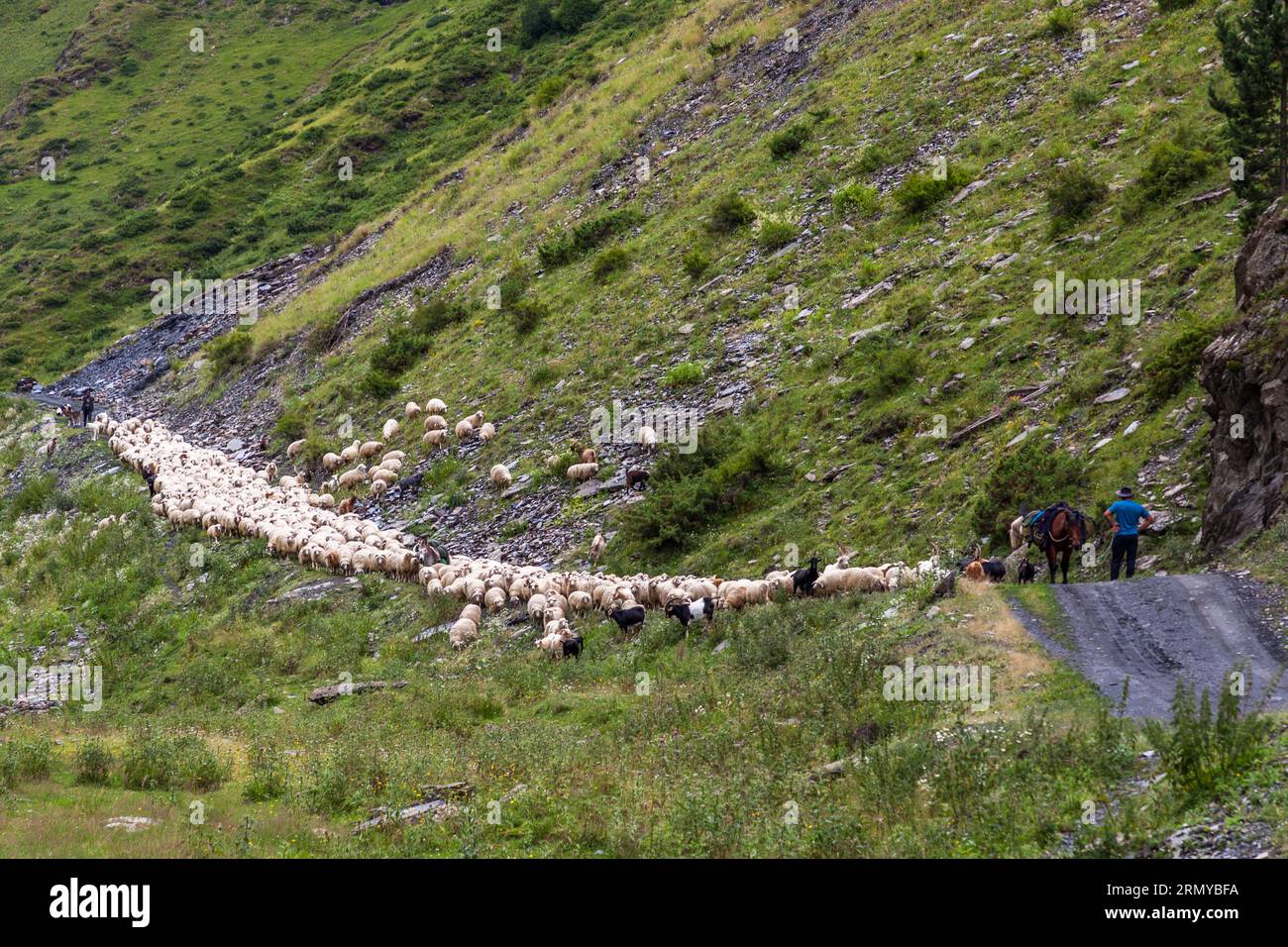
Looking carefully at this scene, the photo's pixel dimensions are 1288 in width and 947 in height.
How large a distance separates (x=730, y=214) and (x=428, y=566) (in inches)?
519

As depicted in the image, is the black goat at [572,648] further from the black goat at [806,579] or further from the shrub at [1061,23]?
the shrub at [1061,23]

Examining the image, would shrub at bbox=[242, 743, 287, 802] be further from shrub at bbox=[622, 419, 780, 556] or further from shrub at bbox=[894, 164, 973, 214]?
shrub at bbox=[894, 164, 973, 214]

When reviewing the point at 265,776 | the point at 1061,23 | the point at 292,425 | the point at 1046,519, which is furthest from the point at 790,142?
the point at 265,776

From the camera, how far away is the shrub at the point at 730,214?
98.4ft

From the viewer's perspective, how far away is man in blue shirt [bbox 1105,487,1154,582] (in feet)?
46.5

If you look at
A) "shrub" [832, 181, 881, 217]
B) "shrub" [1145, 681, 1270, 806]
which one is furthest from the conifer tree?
"shrub" [1145, 681, 1270, 806]

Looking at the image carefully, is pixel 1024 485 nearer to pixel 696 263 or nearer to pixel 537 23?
pixel 696 263

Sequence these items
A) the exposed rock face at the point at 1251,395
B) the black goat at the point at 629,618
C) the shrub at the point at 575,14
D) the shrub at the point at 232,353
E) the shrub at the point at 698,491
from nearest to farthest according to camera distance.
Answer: the exposed rock face at the point at 1251,395, the black goat at the point at 629,618, the shrub at the point at 698,491, the shrub at the point at 232,353, the shrub at the point at 575,14

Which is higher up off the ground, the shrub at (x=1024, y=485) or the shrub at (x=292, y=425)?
the shrub at (x=292, y=425)

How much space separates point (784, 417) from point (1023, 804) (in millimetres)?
14234

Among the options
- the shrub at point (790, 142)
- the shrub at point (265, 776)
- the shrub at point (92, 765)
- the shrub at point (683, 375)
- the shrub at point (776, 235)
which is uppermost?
the shrub at point (790, 142)

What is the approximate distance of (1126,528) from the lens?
1420 centimetres

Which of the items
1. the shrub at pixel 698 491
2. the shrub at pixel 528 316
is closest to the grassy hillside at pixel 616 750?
the shrub at pixel 698 491

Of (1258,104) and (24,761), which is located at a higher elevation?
(1258,104)
